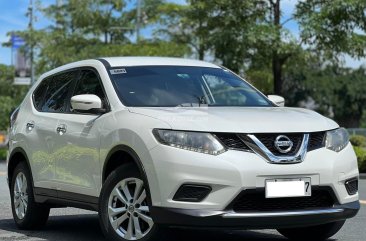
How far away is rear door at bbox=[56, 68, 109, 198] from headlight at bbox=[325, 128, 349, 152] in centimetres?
190

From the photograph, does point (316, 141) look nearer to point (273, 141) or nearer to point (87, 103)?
point (273, 141)

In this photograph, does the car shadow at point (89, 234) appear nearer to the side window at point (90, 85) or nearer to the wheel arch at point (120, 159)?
the wheel arch at point (120, 159)

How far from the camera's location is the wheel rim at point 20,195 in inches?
300

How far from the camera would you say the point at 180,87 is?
6574mm

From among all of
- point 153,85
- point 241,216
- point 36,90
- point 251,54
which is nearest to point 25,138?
point 36,90

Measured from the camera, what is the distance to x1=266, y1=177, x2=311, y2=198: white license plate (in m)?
5.25

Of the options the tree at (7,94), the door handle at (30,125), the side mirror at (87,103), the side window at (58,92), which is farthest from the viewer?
the tree at (7,94)

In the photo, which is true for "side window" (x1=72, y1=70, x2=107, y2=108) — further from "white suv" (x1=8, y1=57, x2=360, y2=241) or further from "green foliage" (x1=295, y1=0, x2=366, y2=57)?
"green foliage" (x1=295, y1=0, x2=366, y2=57)

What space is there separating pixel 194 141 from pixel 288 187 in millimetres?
761

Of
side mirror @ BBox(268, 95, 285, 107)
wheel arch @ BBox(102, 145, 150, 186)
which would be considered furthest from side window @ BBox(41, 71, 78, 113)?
side mirror @ BBox(268, 95, 285, 107)

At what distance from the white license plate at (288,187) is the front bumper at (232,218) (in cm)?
15

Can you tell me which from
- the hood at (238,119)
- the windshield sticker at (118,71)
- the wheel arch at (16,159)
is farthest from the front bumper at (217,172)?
the wheel arch at (16,159)

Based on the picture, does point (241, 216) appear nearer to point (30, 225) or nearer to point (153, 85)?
point (153, 85)

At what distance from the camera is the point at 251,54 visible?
20484 millimetres
